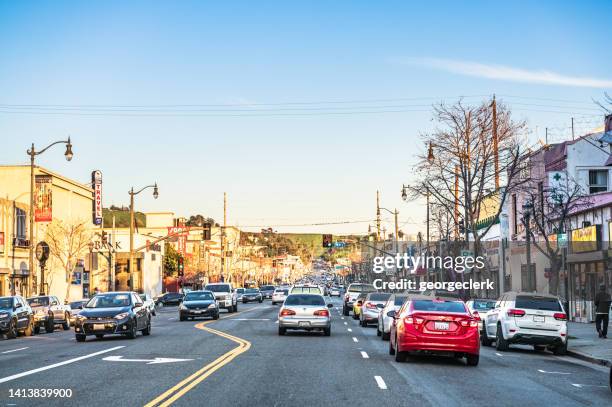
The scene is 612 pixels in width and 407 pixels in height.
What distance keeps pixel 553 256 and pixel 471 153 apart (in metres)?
14.6

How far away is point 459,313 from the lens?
20.8 m

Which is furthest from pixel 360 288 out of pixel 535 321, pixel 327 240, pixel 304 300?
pixel 535 321

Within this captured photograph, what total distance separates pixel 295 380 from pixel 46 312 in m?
26.3

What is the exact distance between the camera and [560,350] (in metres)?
26.2

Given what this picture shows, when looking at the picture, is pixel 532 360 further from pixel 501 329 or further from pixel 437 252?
pixel 437 252

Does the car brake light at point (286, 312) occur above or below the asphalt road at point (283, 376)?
above

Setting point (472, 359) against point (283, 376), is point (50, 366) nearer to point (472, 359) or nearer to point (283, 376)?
point (283, 376)

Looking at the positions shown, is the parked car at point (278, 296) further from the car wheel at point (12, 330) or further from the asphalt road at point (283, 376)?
the asphalt road at point (283, 376)

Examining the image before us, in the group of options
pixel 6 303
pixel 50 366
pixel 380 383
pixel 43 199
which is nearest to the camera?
pixel 380 383

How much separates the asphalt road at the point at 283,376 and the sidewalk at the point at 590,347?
2.11 ft

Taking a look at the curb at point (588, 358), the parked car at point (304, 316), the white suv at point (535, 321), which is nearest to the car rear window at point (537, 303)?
the white suv at point (535, 321)

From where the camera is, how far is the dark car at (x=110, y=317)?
1143 inches

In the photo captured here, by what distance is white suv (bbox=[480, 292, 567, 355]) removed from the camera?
84.3 ft

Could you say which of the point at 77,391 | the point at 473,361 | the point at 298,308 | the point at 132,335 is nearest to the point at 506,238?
the point at 298,308
